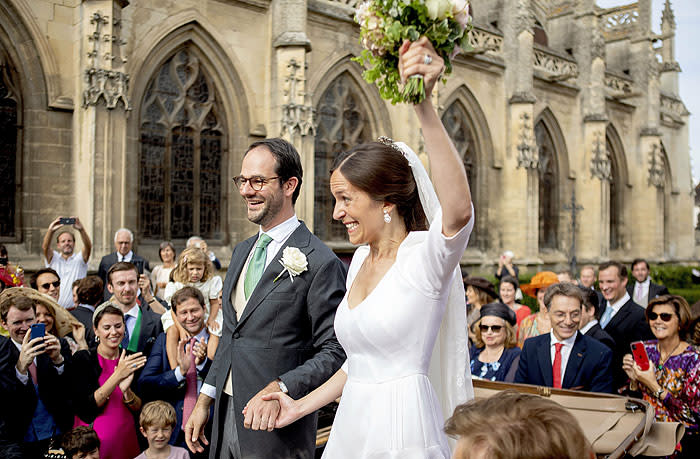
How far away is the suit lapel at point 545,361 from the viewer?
449 centimetres

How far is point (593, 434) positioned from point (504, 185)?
1671 cm

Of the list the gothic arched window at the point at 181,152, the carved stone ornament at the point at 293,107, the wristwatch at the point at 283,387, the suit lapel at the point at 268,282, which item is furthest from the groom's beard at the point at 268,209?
the carved stone ornament at the point at 293,107

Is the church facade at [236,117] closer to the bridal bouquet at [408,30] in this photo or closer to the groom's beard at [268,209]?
the groom's beard at [268,209]

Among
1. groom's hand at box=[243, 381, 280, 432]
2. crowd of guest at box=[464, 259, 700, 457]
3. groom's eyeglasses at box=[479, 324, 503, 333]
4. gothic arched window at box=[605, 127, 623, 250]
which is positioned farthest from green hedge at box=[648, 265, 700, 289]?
groom's hand at box=[243, 381, 280, 432]

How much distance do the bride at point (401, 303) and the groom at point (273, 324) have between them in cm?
33

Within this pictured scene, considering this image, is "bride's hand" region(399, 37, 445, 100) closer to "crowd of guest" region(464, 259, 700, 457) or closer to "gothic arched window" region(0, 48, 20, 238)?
"crowd of guest" region(464, 259, 700, 457)

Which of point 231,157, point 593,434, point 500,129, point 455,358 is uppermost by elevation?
point 500,129

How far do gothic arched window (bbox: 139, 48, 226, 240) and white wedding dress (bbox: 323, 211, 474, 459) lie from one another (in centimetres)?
1068

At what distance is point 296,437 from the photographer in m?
2.55

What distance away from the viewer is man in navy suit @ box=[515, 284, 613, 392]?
443 centimetres

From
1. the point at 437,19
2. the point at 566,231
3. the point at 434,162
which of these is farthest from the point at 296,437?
the point at 566,231

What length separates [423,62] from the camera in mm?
1669

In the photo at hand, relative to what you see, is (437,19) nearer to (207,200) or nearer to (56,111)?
(56,111)

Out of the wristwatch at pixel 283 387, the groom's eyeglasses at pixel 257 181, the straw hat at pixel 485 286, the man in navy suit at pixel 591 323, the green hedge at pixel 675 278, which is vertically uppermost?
the groom's eyeglasses at pixel 257 181
